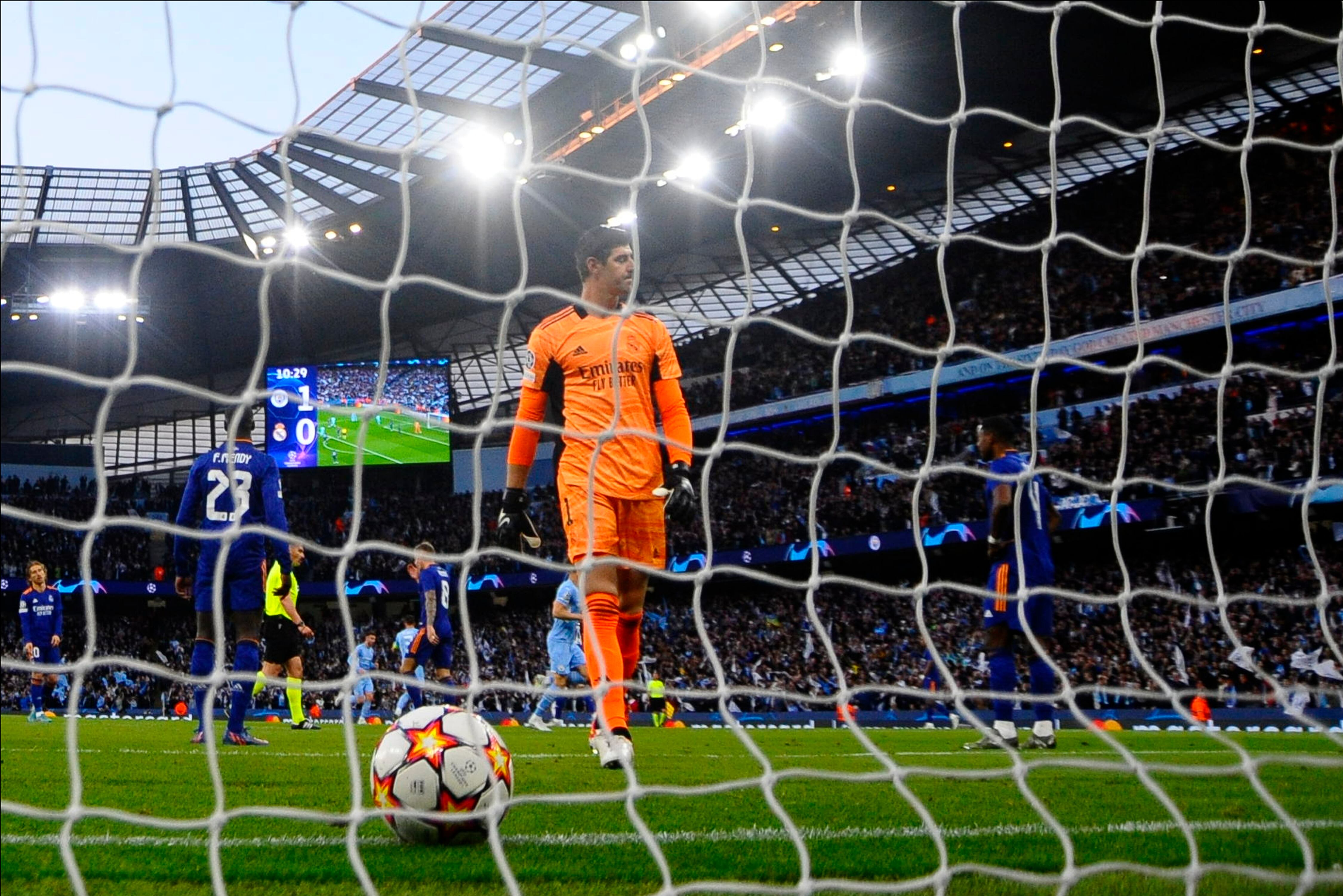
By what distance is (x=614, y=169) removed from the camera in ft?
71.2

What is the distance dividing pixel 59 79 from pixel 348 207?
2325cm

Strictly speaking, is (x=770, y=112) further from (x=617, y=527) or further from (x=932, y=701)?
(x=617, y=527)

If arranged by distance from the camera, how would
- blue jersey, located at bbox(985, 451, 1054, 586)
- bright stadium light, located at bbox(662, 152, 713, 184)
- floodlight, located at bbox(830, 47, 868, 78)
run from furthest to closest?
1. bright stadium light, located at bbox(662, 152, 713, 184)
2. floodlight, located at bbox(830, 47, 868, 78)
3. blue jersey, located at bbox(985, 451, 1054, 586)

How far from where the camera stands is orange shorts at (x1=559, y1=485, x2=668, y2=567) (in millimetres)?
4164

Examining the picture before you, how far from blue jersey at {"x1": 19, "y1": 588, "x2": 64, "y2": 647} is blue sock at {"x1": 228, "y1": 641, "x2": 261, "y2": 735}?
4.89 metres

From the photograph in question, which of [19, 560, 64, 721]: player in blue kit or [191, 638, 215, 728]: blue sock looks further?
[19, 560, 64, 721]: player in blue kit

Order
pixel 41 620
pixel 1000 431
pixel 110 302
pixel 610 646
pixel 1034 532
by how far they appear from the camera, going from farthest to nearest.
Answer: pixel 110 302, pixel 41 620, pixel 1034 532, pixel 1000 431, pixel 610 646

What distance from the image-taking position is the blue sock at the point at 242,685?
6109 millimetres

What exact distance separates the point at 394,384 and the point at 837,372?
23.7 metres

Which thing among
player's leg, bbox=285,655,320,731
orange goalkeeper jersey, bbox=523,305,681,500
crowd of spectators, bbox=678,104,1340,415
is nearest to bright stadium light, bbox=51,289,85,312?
crowd of spectators, bbox=678,104,1340,415

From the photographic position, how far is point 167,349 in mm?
31250

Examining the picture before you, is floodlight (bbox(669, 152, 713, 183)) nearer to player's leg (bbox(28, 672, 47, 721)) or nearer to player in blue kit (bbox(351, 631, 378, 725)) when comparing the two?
player in blue kit (bbox(351, 631, 378, 725))

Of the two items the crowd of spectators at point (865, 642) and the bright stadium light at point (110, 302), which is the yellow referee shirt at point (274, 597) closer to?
the crowd of spectators at point (865, 642)

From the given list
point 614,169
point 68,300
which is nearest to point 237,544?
point 614,169
